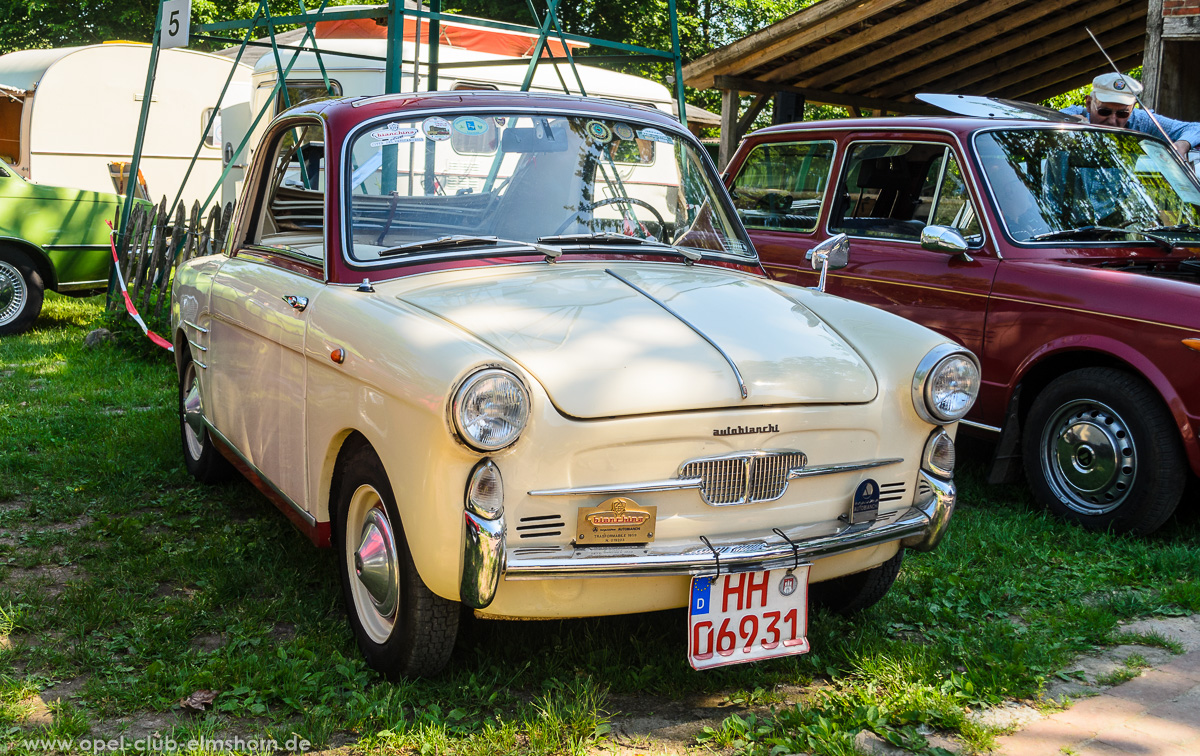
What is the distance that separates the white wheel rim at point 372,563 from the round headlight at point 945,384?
5.30 ft

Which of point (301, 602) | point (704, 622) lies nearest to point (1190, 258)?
point (704, 622)

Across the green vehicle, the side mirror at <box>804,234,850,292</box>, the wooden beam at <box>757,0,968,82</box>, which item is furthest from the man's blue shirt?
the green vehicle

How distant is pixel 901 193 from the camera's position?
5.98 metres

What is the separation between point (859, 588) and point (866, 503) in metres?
0.65

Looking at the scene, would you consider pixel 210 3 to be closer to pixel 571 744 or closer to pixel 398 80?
pixel 398 80

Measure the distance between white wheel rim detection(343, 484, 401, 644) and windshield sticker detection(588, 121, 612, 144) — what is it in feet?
5.56

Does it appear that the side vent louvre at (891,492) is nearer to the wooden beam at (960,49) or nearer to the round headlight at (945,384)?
the round headlight at (945,384)

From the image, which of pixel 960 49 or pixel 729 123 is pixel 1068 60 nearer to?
pixel 960 49

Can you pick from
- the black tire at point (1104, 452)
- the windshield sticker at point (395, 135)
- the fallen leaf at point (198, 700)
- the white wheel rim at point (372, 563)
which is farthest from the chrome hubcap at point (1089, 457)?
the fallen leaf at point (198, 700)

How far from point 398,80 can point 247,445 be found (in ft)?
12.8

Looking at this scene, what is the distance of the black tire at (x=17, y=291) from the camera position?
9766 mm

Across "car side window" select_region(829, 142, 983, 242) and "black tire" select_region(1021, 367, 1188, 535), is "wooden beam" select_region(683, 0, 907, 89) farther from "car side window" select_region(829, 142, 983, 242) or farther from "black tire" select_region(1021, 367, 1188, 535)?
"black tire" select_region(1021, 367, 1188, 535)

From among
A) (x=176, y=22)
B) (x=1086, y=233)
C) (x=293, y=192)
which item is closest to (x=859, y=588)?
(x=1086, y=233)

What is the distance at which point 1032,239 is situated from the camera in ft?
17.1
